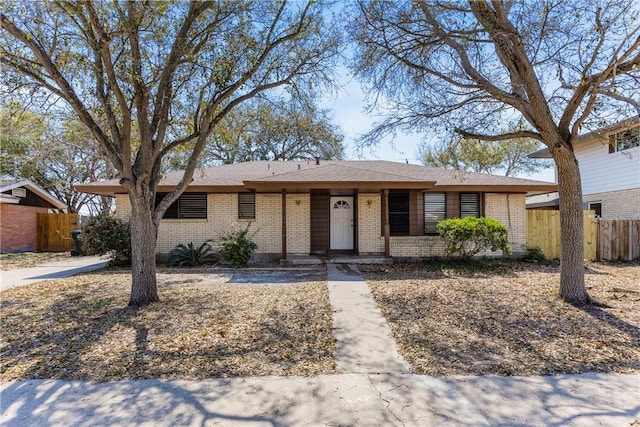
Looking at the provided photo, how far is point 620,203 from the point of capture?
14578 mm

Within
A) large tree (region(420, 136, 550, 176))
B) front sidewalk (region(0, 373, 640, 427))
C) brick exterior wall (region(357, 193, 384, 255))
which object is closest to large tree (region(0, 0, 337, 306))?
front sidewalk (region(0, 373, 640, 427))

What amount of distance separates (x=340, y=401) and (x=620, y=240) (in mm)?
13270

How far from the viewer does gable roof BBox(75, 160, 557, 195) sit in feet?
34.2

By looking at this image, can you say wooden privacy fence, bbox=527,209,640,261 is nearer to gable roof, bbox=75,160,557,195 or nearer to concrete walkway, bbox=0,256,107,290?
gable roof, bbox=75,160,557,195

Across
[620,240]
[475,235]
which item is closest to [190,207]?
[475,235]

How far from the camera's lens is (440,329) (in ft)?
16.8

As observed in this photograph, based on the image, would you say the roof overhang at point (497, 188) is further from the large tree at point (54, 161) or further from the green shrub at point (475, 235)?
the large tree at point (54, 161)

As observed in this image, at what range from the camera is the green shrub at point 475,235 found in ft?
33.1

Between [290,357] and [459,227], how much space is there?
7545 mm

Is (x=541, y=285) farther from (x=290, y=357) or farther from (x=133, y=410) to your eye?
(x=133, y=410)

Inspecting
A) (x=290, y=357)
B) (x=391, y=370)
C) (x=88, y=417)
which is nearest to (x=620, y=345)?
(x=391, y=370)

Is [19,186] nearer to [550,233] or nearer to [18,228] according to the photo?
[18,228]

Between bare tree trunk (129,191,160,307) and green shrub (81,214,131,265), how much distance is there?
16.6 feet

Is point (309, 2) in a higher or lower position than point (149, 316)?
higher
